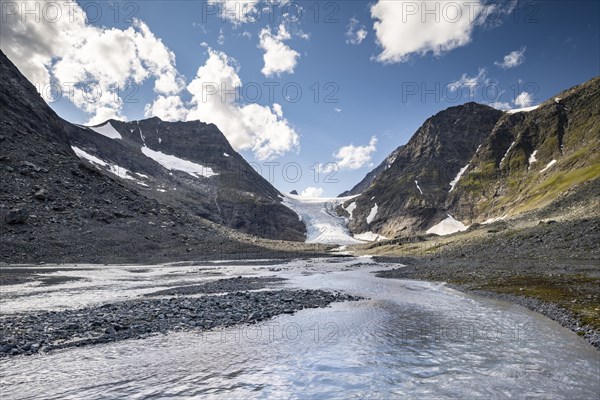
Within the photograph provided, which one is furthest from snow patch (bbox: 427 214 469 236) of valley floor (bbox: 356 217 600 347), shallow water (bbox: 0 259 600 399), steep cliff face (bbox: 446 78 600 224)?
shallow water (bbox: 0 259 600 399)

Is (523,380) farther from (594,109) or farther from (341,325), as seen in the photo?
(594,109)

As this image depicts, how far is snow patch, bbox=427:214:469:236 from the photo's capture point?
186000 mm

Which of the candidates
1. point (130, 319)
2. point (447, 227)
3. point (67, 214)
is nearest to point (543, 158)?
point (447, 227)

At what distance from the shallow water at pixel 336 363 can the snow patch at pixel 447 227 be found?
6950 inches

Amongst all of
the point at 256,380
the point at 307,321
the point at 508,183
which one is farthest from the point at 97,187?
the point at 508,183

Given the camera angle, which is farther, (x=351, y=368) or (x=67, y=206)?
(x=67, y=206)

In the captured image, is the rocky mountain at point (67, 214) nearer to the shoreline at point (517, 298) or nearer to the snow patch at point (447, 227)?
the shoreline at point (517, 298)

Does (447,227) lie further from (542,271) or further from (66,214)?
(66,214)

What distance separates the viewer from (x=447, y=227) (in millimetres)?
190375

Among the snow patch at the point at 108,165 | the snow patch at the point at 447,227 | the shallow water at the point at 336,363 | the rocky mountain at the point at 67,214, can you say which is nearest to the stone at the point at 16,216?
the rocky mountain at the point at 67,214

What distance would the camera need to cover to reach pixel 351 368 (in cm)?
1388

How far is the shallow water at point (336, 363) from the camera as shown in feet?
37.9

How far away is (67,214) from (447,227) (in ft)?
562

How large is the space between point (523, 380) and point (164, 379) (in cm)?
1254
